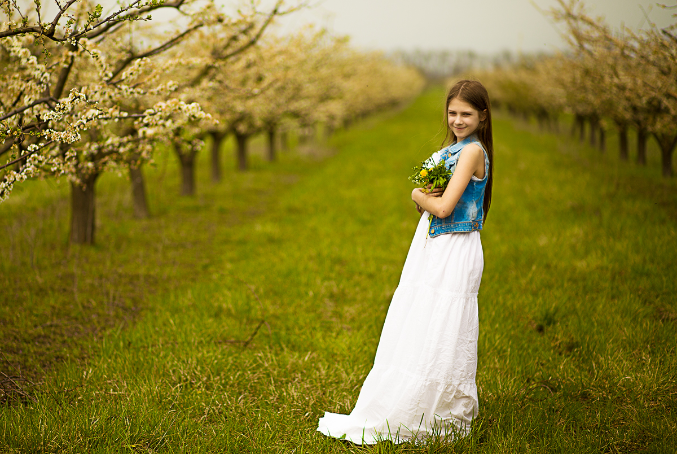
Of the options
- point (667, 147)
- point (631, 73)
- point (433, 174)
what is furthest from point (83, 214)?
point (667, 147)

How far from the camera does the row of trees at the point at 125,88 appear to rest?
361 cm

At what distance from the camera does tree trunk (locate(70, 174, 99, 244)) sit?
7.02 metres

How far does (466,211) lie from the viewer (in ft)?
9.75

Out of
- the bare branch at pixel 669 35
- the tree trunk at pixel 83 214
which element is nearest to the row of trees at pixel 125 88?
the tree trunk at pixel 83 214

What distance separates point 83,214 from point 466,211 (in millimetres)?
6314

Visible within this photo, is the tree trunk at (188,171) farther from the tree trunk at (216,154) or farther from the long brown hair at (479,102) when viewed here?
the long brown hair at (479,102)

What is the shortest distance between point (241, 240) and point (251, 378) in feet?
15.1

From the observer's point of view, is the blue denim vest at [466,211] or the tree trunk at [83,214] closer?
the blue denim vest at [466,211]

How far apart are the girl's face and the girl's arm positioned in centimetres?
17

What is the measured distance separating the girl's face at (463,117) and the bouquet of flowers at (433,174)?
228mm

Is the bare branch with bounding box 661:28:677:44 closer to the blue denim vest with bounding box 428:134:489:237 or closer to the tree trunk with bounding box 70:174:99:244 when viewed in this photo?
the blue denim vest with bounding box 428:134:489:237

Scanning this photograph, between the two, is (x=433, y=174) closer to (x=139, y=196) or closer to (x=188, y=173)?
(x=139, y=196)

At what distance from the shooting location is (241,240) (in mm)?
8312

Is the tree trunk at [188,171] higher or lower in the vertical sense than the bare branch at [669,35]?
lower
